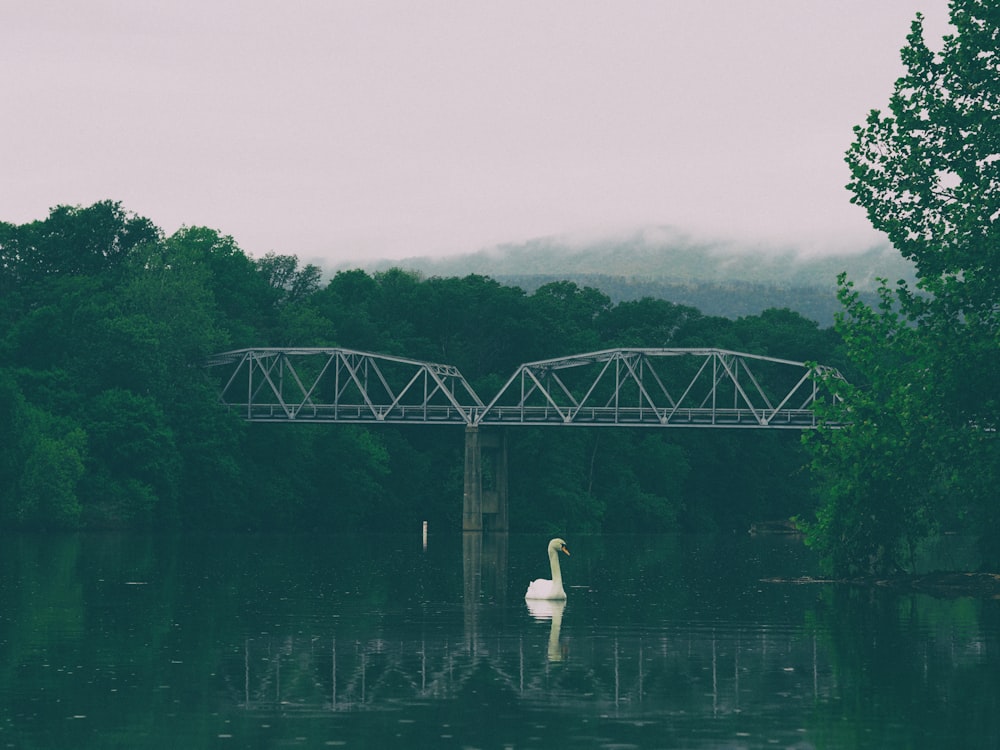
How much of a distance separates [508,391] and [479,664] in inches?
4789

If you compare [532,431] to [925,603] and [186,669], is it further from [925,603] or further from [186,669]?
[186,669]

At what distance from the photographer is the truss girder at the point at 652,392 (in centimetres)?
13250

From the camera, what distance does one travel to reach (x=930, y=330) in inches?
2146

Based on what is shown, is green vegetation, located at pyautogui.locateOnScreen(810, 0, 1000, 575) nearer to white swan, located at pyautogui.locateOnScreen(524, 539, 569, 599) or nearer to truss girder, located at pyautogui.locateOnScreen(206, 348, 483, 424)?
white swan, located at pyautogui.locateOnScreen(524, 539, 569, 599)

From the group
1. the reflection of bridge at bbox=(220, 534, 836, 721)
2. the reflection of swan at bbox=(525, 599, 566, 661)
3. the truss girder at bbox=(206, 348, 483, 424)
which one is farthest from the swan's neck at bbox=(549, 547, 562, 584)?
the truss girder at bbox=(206, 348, 483, 424)

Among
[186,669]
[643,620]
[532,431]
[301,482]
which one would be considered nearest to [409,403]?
[532,431]

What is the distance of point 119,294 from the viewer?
13225 cm

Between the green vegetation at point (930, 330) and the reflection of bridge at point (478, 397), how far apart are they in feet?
211

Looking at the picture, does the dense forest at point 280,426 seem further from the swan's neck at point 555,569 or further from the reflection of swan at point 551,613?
the reflection of swan at point 551,613

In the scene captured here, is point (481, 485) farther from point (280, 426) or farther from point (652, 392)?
point (652, 392)

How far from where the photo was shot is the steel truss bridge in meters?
132

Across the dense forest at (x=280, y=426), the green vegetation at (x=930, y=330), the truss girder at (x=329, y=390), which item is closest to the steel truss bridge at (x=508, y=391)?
the truss girder at (x=329, y=390)

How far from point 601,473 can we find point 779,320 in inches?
1652

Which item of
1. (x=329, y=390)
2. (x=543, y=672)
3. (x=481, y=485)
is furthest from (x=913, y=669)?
(x=329, y=390)
